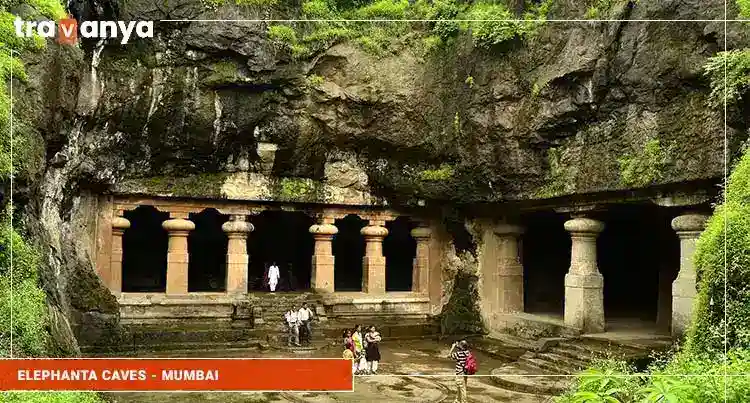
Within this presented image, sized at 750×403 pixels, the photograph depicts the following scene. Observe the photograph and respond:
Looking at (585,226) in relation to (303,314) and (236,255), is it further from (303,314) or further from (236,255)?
(236,255)

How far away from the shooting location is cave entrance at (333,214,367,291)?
2402 cm

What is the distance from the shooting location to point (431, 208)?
19.0 meters

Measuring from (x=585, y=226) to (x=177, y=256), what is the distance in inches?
369

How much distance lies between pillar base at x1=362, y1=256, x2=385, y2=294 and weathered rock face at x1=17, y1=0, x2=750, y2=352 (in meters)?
1.69

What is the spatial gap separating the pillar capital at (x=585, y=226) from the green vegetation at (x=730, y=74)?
A: 176 inches

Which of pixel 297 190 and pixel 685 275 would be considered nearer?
pixel 685 275

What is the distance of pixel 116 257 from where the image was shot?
54.1 feet

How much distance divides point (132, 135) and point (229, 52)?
277 cm

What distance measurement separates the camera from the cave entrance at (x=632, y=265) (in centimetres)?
1855

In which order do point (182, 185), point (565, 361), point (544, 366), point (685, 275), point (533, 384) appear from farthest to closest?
point (182, 185)
point (544, 366)
point (565, 361)
point (685, 275)
point (533, 384)

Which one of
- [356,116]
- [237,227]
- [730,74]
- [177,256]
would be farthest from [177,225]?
[730,74]

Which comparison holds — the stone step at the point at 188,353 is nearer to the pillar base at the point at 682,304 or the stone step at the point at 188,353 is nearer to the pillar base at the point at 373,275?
the pillar base at the point at 373,275

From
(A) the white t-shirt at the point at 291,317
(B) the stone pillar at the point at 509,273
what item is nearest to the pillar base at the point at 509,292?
(B) the stone pillar at the point at 509,273

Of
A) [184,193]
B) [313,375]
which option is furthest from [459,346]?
[184,193]
